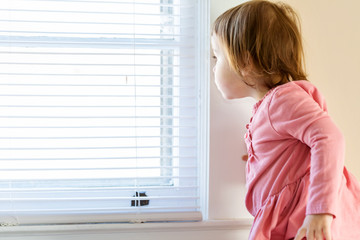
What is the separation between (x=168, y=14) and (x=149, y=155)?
48cm

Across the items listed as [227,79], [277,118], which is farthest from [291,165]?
[227,79]

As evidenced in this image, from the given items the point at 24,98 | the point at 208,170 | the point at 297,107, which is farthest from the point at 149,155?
the point at 297,107

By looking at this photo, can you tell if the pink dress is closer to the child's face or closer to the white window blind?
the child's face

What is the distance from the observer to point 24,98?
137cm

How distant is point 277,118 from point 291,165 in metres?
0.13

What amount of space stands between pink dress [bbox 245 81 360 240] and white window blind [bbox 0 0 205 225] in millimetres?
350

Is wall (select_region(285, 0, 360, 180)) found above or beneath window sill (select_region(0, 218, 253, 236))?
above

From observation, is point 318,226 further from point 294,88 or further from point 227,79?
point 227,79

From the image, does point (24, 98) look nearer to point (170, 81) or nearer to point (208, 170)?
point (170, 81)

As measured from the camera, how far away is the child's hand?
3.05 feet

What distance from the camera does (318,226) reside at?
930mm

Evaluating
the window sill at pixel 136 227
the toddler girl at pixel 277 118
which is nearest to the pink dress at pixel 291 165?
the toddler girl at pixel 277 118

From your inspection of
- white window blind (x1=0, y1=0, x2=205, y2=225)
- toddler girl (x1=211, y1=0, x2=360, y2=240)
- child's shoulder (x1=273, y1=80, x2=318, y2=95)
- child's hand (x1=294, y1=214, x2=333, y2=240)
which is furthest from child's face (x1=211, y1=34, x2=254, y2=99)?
child's hand (x1=294, y1=214, x2=333, y2=240)

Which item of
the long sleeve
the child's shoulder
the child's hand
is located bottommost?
the child's hand
